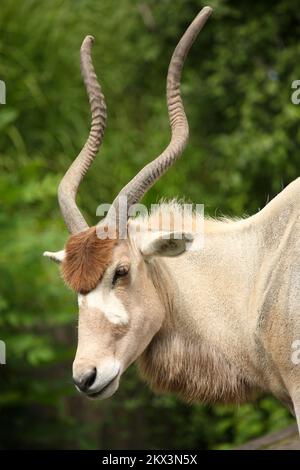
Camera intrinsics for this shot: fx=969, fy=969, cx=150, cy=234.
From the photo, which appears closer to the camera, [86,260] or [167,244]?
[86,260]

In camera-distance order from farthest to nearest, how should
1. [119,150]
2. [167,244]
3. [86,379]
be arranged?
[119,150] → [167,244] → [86,379]

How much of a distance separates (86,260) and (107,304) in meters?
0.24

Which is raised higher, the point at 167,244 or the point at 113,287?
the point at 167,244

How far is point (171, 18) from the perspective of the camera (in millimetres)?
10508

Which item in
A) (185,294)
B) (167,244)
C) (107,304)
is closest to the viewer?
(107,304)

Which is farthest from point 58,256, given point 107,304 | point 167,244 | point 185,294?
point 185,294

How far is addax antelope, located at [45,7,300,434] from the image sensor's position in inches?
190

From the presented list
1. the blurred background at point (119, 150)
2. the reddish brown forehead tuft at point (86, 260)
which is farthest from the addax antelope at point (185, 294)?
the blurred background at point (119, 150)

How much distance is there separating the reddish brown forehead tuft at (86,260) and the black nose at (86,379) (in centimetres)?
44

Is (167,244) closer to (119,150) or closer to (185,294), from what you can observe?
(185,294)

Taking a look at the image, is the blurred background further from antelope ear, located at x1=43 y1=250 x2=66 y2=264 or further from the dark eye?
the dark eye

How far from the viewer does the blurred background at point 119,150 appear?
9.48 meters

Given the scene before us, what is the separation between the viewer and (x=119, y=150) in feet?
37.4

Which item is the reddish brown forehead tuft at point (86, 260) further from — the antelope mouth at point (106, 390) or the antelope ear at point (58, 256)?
the antelope mouth at point (106, 390)
